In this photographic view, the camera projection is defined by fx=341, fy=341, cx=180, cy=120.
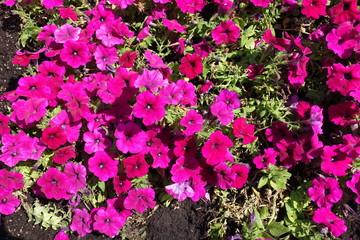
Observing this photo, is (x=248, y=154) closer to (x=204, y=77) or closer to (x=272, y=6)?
(x=204, y=77)

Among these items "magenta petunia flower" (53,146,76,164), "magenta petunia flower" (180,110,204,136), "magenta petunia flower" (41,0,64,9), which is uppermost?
"magenta petunia flower" (41,0,64,9)

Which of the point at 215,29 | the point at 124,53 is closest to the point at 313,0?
the point at 215,29

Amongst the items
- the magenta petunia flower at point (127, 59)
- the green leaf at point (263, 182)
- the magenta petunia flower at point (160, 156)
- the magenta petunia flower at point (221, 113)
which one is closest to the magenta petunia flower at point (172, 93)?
the magenta petunia flower at point (221, 113)

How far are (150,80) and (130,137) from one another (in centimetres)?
43

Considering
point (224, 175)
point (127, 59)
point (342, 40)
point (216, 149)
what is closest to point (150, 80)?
point (127, 59)

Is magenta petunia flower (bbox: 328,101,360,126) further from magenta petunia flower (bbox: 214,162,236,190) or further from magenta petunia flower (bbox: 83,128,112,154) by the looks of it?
magenta petunia flower (bbox: 83,128,112,154)

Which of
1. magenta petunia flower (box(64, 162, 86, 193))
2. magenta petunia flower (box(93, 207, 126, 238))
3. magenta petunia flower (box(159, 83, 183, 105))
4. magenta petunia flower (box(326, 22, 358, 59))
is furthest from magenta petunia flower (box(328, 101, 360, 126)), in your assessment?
magenta petunia flower (box(64, 162, 86, 193))

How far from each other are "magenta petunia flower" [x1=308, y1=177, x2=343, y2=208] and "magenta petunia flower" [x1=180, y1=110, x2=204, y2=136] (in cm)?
100

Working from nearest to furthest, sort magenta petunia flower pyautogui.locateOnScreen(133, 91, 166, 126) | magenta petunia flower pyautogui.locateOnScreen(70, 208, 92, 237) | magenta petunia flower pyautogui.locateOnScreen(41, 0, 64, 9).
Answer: magenta petunia flower pyautogui.locateOnScreen(133, 91, 166, 126) → magenta petunia flower pyautogui.locateOnScreen(70, 208, 92, 237) → magenta petunia flower pyautogui.locateOnScreen(41, 0, 64, 9)

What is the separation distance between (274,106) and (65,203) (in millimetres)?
1900

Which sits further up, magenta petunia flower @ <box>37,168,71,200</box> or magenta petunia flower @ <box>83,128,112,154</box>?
magenta petunia flower @ <box>83,128,112,154</box>

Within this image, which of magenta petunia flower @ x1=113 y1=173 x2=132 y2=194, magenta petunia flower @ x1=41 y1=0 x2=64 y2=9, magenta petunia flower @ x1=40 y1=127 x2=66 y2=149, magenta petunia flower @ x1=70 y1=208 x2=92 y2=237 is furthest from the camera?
magenta petunia flower @ x1=41 y1=0 x2=64 y2=9

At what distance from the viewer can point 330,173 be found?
251 cm

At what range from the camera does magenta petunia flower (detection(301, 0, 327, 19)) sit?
2.81m
